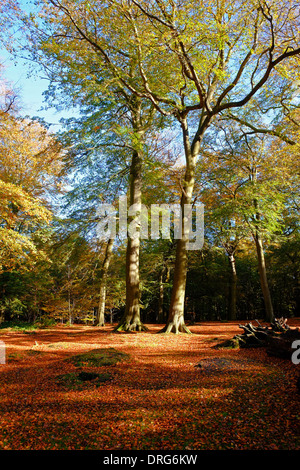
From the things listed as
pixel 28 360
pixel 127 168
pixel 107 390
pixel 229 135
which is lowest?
pixel 28 360

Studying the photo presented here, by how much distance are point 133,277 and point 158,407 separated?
742 cm

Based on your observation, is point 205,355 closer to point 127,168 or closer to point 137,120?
point 127,168

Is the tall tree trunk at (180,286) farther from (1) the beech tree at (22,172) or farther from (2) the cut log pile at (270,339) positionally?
(1) the beech tree at (22,172)

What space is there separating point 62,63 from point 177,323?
28.8ft

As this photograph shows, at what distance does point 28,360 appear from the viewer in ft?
18.3

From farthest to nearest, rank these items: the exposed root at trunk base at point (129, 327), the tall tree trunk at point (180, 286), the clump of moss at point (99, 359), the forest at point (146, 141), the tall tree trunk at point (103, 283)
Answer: the tall tree trunk at point (103, 283) → the exposed root at trunk base at point (129, 327) → the tall tree trunk at point (180, 286) → the forest at point (146, 141) → the clump of moss at point (99, 359)

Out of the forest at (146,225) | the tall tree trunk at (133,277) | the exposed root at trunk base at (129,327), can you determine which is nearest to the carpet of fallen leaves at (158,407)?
the forest at (146,225)

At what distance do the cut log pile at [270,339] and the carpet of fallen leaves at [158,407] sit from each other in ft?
0.69

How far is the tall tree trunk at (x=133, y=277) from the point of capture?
32.7 feet

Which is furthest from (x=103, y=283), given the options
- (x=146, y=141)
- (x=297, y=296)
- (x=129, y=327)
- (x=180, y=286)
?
(x=297, y=296)

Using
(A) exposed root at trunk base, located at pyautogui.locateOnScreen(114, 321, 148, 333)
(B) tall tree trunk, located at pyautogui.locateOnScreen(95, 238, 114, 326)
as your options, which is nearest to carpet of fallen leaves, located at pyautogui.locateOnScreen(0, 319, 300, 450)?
(A) exposed root at trunk base, located at pyautogui.locateOnScreen(114, 321, 148, 333)

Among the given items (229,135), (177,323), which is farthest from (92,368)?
(229,135)

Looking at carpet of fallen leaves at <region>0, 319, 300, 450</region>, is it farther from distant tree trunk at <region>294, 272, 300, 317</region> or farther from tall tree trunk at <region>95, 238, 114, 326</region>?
distant tree trunk at <region>294, 272, 300, 317</region>

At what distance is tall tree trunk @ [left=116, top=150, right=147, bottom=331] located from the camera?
9977 millimetres
